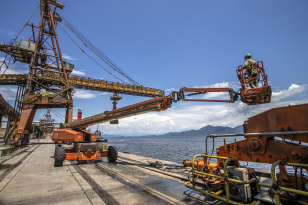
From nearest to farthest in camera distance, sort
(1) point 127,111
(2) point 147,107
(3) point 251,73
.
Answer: (3) point 251,73, (2) point 147,107, (1) point 127,111

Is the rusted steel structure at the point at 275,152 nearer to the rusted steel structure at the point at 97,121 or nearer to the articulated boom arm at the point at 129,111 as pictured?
the rusted steel structure at the point at 97,121

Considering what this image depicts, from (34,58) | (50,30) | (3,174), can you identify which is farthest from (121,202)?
(50,30)

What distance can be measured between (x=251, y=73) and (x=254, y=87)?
0.64 m

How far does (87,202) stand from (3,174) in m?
6.18

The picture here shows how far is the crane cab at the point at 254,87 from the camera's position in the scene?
542cm

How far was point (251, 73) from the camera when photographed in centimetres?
601

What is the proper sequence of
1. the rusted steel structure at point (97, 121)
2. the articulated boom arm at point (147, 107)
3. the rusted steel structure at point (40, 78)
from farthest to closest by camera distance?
the rusted steel structure at point (40, 78) → the rusted steel structure at point (97, 121) → the articulated boom arm at point (147, 107)

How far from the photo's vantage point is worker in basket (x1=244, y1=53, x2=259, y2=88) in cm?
578

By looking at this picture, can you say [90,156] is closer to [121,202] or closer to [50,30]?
[121,202]

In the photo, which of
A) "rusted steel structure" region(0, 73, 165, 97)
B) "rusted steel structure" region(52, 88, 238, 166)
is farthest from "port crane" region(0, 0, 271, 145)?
"rusted steel structure" region(52, 88, 238, 166)

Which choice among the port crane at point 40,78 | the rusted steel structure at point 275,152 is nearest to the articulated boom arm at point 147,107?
the rusted steel structure at point 275,152

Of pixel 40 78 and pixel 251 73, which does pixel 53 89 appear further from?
pixel 251 73

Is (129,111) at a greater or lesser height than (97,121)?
greater

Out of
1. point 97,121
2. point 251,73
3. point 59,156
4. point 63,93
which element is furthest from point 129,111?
point 63,93
